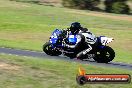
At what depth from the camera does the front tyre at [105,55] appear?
20766 millimetres

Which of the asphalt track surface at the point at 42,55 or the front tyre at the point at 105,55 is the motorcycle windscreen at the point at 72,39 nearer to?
the asphalt track surface at the point at 42,55

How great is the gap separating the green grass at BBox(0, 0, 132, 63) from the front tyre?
9.99 m

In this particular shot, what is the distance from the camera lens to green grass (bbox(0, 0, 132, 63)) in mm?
34156

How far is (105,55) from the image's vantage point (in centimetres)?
2088

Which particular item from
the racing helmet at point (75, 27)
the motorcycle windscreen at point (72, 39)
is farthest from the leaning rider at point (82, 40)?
the motorcycle windscreen at point (72, 39)

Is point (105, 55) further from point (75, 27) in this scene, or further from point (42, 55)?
point (42, 55)

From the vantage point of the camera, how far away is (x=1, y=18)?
144 feet

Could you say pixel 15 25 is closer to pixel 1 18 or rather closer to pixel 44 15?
pixel 1 18

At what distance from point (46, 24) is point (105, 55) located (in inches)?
863

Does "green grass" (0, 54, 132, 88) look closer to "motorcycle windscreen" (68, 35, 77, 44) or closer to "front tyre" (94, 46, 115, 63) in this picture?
"front tyre" (94, 46, 115, 63)

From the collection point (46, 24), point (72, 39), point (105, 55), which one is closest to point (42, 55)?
point (72, 39)

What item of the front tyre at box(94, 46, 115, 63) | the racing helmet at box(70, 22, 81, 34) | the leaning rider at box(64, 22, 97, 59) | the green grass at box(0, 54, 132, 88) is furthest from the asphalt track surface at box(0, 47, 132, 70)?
the green grass at box(0, 54, 132, 88)

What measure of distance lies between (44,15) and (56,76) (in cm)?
3328

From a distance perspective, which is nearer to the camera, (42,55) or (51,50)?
(42,55)
